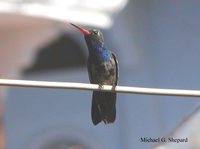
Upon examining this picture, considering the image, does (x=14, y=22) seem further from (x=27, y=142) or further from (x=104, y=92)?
(x=104, y=92)

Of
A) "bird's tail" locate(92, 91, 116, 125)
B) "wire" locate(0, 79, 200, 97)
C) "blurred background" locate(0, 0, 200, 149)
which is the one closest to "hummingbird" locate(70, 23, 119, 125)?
"bird's tail" locate(92, 91, 116, 125)

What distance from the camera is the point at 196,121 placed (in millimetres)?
4273

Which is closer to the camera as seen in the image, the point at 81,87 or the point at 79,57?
the point at 81,87

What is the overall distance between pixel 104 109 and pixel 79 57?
2.93 metres

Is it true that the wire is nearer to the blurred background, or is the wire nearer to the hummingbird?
the hummingbird

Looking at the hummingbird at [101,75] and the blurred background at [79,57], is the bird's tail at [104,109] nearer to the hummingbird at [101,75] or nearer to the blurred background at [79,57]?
the hummingbird at [101,75]

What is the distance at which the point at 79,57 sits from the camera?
6812 millimetres

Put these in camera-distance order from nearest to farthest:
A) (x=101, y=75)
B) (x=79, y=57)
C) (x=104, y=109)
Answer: (x=104, y=109) < (x=101, y=75) < (x=79, y=57)

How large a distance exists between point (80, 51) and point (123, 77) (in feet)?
2.13

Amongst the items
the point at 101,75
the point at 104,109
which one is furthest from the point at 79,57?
the point at 104,109

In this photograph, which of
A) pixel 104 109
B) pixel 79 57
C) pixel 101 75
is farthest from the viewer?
pixel 79 57

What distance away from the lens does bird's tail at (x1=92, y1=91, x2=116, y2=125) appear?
153 inches

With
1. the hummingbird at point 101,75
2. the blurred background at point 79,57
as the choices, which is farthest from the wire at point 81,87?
the blurred background at point 79,57

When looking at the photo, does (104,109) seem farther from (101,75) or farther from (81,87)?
(81,87)
